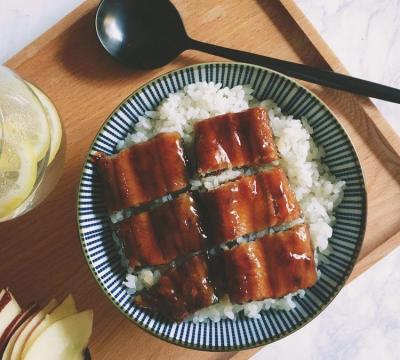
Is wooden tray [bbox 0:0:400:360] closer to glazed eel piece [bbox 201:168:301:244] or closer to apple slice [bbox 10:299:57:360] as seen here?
apple slice [bbox 10:299:57:360]

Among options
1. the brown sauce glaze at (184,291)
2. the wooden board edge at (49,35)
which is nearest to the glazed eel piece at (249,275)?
the brown sauce glaze at (184,291)

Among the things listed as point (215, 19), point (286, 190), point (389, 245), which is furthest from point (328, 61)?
point (389, 245)

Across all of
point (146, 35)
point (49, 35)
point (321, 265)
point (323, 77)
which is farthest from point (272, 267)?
point (49, 35)

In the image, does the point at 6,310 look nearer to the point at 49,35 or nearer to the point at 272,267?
the point at 272,267

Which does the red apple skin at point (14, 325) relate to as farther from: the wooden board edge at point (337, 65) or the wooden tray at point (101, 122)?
the wooden board edge at point (337, 65)

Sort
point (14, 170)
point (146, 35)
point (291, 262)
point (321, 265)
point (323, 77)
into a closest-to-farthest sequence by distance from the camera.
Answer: point (14, 170)
point (291, 262)
point (321, 265)
point (323, 77)
point (146, 35)

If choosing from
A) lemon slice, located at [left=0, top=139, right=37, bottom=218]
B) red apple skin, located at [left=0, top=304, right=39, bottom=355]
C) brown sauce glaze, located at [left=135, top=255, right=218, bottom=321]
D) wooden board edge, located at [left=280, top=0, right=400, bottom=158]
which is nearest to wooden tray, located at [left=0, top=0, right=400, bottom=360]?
wooden board edge, located at [left=280, top=0, right=400, bottom=158]
